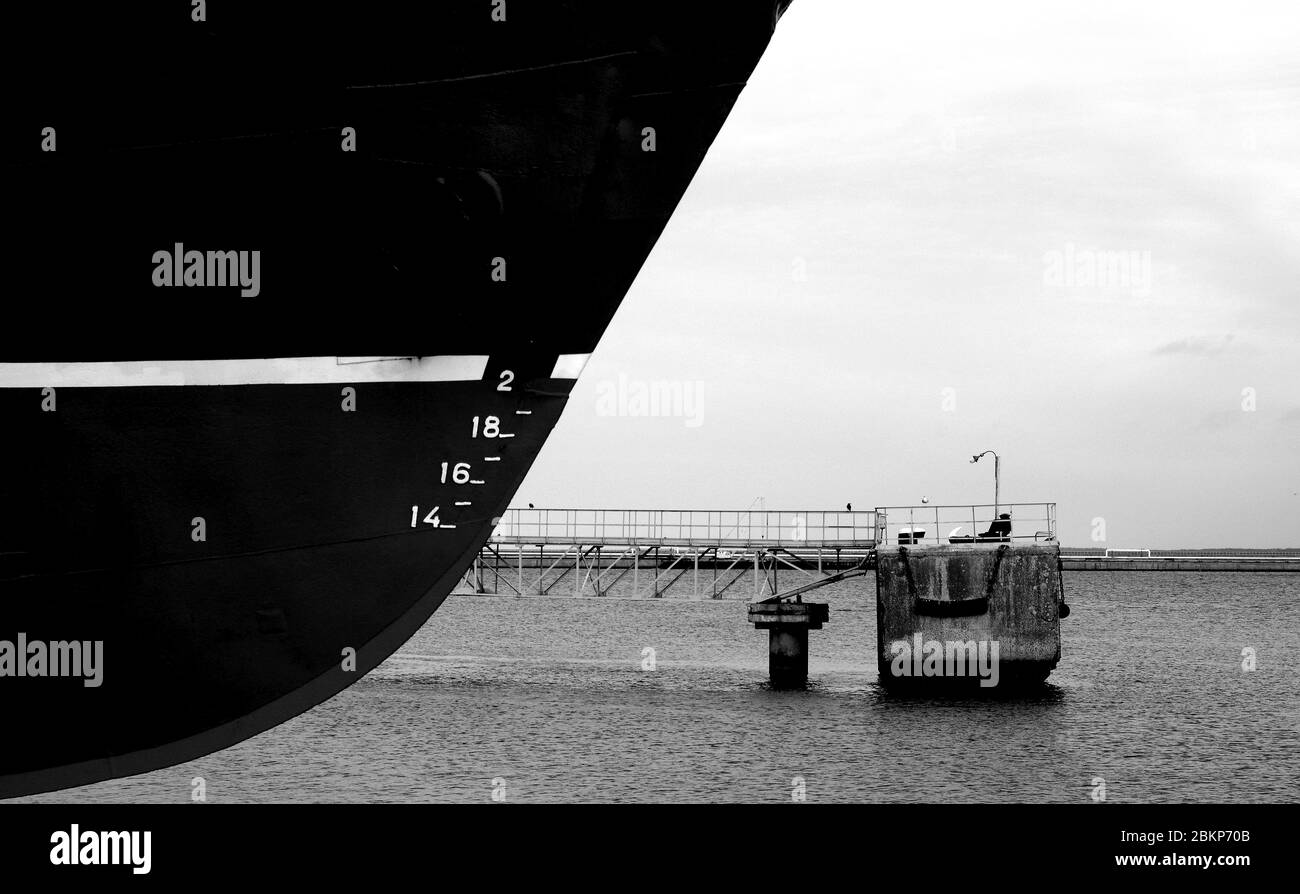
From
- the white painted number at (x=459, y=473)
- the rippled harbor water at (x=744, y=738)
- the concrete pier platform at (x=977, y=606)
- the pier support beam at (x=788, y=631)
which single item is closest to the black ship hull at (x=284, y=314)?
the white painted number at (x=459, y=473)

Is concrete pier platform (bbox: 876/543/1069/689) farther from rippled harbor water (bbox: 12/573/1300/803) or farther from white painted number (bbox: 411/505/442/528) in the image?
white painted number (bbox: 411/505/442/528)

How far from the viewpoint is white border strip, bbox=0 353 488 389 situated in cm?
782

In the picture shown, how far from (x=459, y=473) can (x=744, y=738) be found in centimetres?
2638

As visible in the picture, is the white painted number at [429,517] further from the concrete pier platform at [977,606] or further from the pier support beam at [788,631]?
the pier support beam at [788,631]

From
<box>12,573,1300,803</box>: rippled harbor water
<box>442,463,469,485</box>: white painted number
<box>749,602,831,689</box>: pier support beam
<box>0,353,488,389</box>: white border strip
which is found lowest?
<box>12,573,1300,803</box>: rippled harbor water

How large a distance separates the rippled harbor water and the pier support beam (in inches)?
37.6

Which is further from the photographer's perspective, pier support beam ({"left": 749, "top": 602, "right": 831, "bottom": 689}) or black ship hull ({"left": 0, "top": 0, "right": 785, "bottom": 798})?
pier support beam ({"left": 749, "top": 602, "right": 831, "bottom": 689})

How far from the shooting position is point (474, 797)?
26.8 m

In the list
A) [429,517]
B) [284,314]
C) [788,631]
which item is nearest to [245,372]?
[284,314]

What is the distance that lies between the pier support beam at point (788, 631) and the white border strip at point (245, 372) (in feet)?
107

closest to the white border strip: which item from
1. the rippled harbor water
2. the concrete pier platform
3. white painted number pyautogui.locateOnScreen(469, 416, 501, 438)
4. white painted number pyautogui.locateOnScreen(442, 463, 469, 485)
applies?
white painted number pyautogui.locateOnScreen(469, 416, 501, 438)

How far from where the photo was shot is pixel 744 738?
33500 mm

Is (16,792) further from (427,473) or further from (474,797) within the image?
(474,797)

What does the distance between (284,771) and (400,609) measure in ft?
76.4
